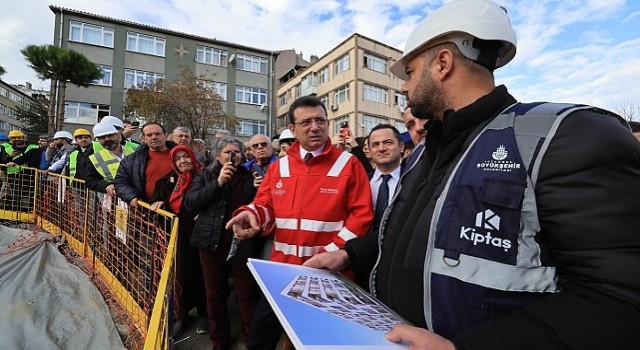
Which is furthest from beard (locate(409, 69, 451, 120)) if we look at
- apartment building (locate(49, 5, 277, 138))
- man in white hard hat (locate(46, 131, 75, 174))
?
apartment building (locate(49, 5, 277, 138))

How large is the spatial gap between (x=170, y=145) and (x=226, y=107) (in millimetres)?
25547

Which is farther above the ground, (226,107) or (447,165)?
(226,107)

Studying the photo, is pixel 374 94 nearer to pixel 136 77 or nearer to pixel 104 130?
pixel 136 77

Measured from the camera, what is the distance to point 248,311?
3359 millimetres

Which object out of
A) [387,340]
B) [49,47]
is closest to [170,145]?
[387,340]

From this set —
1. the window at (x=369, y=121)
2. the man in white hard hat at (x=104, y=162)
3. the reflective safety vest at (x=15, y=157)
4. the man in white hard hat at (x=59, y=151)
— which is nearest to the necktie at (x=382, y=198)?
the man in white hard hat at (x=104, y=162)

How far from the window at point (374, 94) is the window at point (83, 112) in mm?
19666

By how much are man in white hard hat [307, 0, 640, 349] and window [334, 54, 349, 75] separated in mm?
29931

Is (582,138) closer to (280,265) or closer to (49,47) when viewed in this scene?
(280,265)

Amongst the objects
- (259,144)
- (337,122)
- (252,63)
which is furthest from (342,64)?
(259,144)

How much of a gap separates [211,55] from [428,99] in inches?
1217

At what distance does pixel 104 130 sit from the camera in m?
4.89

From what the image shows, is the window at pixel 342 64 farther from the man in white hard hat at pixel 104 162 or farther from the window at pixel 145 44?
the man in white hard hat at pixel 104 162

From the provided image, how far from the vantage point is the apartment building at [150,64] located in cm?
2394
